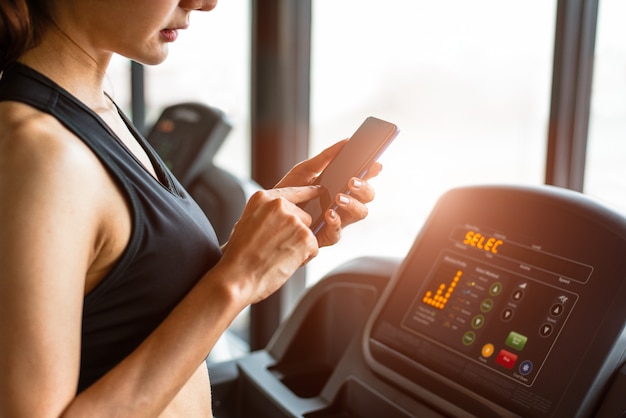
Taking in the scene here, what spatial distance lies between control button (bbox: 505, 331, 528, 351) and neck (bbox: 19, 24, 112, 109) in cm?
67

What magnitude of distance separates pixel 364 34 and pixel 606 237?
1.72m

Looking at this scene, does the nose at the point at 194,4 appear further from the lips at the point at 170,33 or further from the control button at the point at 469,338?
the control button at the point at 469,338

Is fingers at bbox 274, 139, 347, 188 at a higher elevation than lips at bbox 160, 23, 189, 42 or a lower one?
lower

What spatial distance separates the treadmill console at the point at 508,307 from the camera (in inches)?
37.0

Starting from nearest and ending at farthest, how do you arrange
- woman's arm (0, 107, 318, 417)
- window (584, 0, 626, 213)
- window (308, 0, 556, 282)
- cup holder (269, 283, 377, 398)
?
woman's arm (0, 107, 318, 417) → cup holder (269, 283, 377, 398) → window (584, 0, 626, 213) → window (308, 0, 556, 282)

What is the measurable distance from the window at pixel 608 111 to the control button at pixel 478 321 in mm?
618

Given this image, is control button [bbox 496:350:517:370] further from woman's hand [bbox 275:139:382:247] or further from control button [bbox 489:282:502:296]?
woman's hand [bbox 275:139:382:247]

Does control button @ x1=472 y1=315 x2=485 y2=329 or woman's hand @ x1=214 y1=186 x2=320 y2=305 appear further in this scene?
control button @ x1=472 y1=315 x2=485 y2=329

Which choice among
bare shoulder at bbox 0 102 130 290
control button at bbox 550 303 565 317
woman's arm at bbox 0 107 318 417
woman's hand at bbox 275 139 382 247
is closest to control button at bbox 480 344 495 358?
control button at bbox 550 303 565 317

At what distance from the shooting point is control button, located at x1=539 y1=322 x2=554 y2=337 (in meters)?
0.98

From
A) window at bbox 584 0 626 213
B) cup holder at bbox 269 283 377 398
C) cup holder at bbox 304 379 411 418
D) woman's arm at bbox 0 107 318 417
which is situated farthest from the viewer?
window at bbox 584 0 626 213

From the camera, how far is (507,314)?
104 cm

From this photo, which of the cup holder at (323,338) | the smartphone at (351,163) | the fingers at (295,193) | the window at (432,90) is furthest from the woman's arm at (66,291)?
the window at (432,90)

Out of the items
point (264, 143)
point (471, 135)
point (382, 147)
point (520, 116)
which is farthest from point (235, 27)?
point (382, 147)
